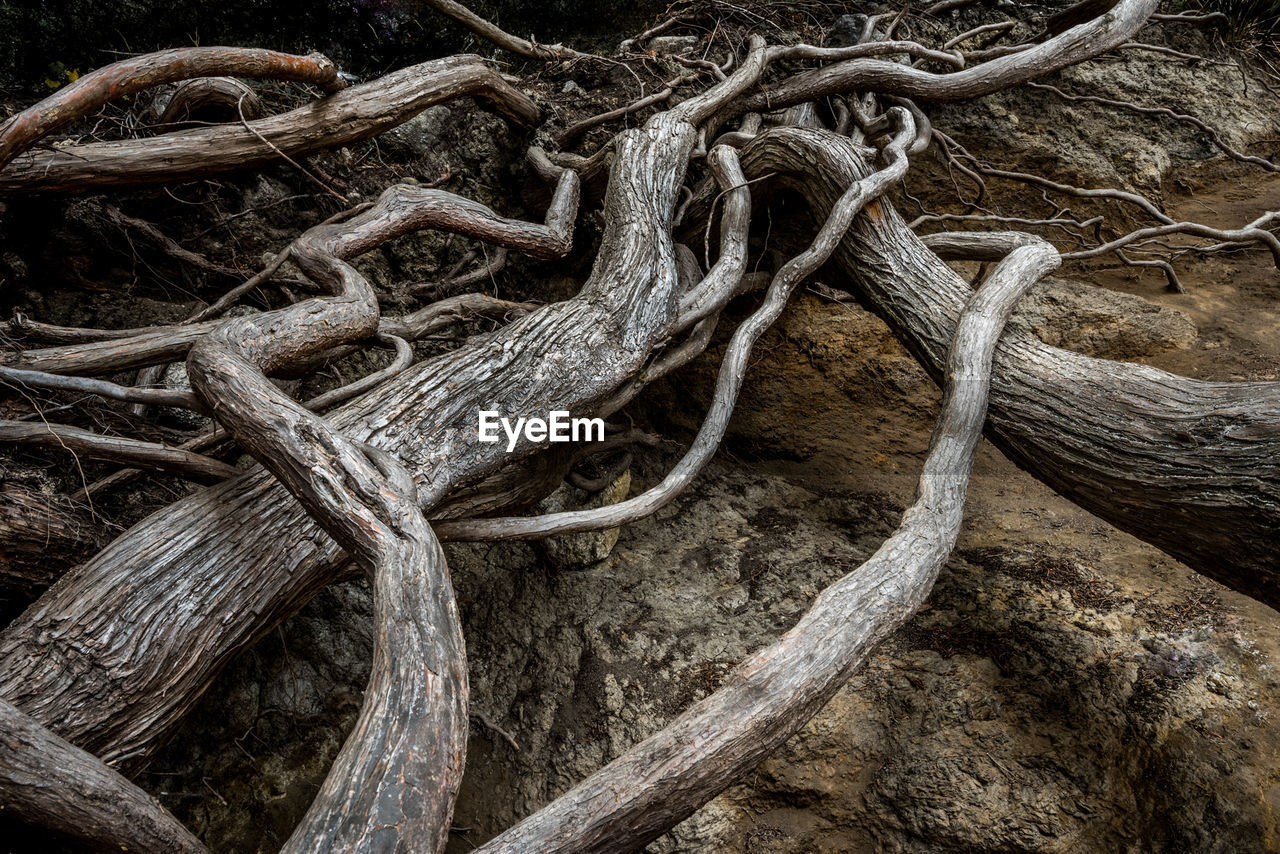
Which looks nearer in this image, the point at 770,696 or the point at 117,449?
the point at 770,696

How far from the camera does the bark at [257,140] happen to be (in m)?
2.34

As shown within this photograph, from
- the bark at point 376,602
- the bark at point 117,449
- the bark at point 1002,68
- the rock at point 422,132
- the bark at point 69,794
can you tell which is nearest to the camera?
the bark at point 376,602

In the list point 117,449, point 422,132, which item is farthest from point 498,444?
point 422,132

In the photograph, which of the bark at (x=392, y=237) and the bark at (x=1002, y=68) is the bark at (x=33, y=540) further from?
the bark at (x=1002, y=68)

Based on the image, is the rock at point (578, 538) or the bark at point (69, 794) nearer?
the bark at point (69, 794)

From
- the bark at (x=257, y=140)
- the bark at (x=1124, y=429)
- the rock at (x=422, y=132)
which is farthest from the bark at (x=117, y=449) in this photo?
the bark at (x=1124, y=429)

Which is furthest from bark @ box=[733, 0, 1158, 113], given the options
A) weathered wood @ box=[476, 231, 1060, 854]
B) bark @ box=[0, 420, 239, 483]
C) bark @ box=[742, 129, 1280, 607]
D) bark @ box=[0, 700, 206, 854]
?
bark @ box=[0, 700, 206, 854]

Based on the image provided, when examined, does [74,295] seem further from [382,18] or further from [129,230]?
[382,18]

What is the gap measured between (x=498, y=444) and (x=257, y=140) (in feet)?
5.07

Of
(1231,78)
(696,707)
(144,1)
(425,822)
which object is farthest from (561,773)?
(1231,78)

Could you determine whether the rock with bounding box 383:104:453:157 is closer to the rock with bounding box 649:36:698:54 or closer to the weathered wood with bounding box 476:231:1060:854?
the rock with bounding box 649:36:698:54

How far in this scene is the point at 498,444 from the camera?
6.72ft

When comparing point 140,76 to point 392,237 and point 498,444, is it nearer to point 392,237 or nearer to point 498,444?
point 392,237

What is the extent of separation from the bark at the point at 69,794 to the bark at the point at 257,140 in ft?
5.84
